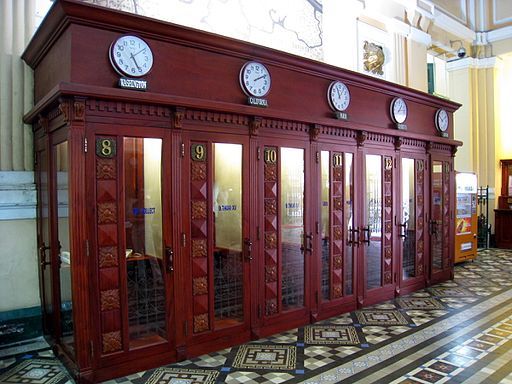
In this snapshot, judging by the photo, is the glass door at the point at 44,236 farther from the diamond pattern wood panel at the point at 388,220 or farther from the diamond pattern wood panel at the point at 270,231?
the diamond pattern wood panel at the point at 388,220

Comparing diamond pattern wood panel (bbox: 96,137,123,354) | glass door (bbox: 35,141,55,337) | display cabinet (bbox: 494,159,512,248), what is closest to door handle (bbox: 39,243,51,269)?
glass door (bbox: 35,141,55,337)

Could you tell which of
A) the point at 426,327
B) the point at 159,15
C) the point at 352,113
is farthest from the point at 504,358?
the point at 159,15

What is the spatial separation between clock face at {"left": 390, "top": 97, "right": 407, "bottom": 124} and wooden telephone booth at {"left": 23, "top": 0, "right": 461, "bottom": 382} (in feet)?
0.95

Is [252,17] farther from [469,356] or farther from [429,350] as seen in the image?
[469,356]

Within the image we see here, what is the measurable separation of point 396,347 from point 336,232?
159 cm

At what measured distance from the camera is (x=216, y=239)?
4.21 m

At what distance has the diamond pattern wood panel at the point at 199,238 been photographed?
398 centimetres

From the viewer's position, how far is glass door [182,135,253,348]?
13.0 ft

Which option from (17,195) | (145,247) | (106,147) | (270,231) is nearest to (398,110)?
(270,231)

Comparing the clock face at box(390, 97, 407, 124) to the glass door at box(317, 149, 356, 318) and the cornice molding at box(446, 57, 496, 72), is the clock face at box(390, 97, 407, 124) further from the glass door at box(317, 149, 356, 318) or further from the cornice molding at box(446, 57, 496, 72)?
the cornice molding at box(446, 57, 496, 72)

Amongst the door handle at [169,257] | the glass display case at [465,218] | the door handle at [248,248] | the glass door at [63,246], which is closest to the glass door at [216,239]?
the door handle at [248,248]

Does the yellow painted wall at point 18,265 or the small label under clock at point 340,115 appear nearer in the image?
the yellow painted wall at point 18,265

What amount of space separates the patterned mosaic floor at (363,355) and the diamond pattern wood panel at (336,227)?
0.43 metres

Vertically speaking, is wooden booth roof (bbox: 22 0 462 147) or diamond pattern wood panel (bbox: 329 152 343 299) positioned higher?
wooden booth roof (bbox: 22 0 462 147)
